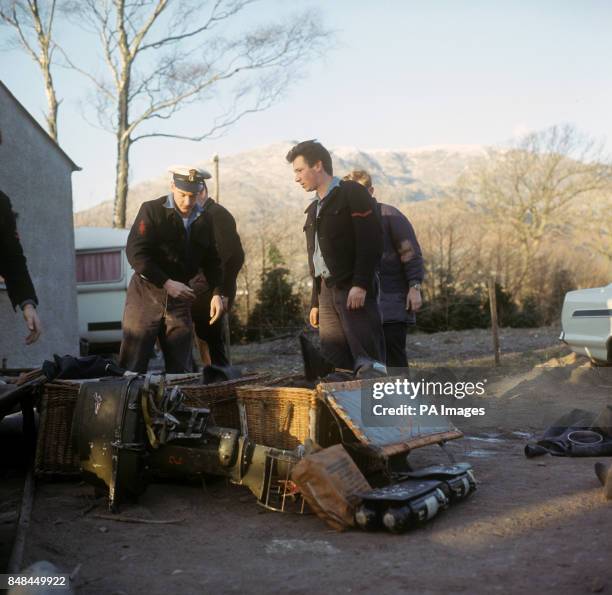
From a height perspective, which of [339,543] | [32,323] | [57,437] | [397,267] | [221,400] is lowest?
[339,543]

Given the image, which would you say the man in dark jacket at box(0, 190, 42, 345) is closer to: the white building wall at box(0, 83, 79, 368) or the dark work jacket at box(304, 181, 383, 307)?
the dark work jacket at box(304, 181, 383, 307)

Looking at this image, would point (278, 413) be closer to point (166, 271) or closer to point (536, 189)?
point (166, 271)

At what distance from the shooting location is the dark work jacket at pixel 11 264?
4316 millimetres

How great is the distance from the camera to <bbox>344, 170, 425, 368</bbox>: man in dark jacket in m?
5.67

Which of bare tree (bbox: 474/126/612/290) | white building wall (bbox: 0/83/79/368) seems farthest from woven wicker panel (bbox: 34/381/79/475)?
bare tree (bbox: 474/126/612/290)

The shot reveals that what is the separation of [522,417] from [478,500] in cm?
291

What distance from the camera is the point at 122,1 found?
64.6 ft

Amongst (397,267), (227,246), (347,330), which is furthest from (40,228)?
(347,330)

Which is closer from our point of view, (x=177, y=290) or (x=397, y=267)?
(x=177, y=290)

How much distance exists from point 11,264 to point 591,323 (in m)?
6.43

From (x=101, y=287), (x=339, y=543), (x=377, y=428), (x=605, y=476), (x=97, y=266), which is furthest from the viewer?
(x=97, y=266)

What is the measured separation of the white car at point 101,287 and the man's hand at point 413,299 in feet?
24.7

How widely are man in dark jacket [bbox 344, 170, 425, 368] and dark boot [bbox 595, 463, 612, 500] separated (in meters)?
1.99

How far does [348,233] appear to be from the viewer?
4.82 m
